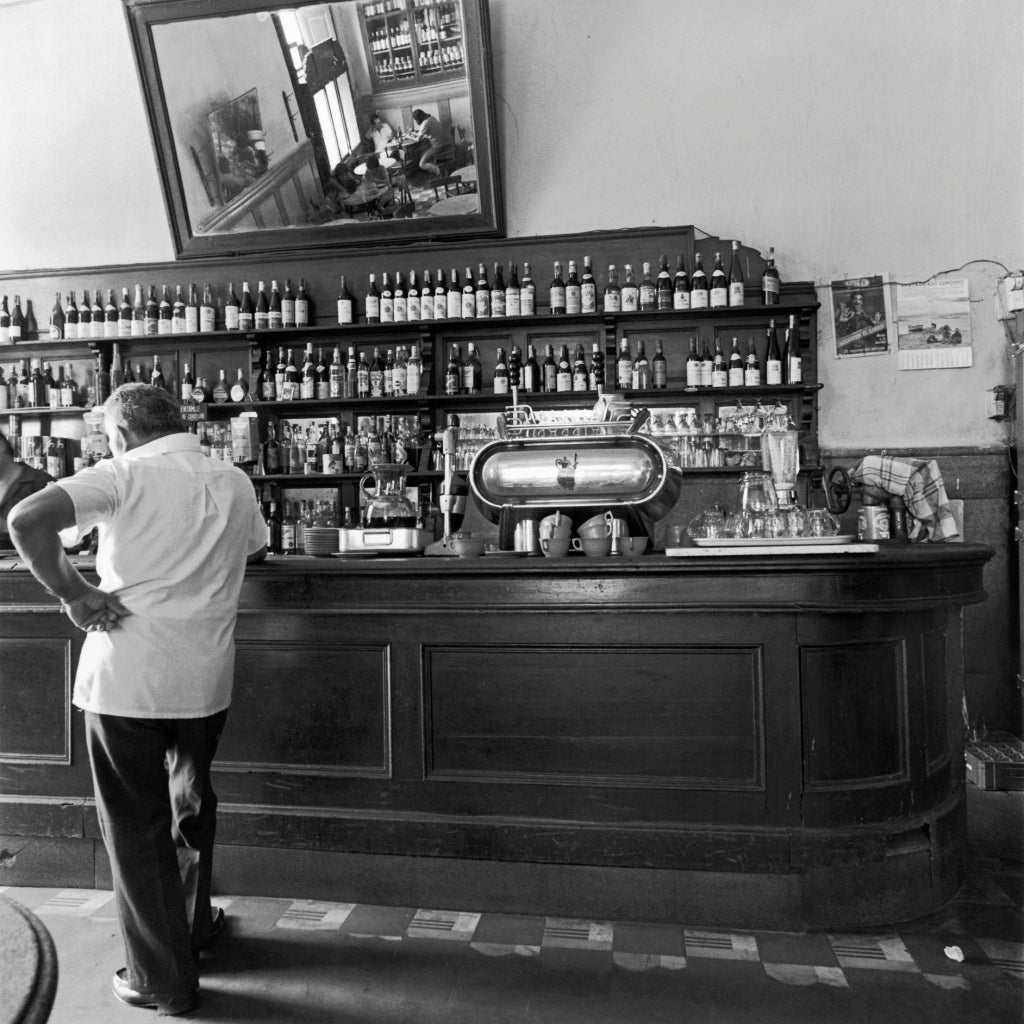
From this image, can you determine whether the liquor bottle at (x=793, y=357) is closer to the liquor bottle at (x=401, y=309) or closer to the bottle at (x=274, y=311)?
the liquor bottle at (x=401, y=309)

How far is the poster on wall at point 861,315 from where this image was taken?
4.96 meters

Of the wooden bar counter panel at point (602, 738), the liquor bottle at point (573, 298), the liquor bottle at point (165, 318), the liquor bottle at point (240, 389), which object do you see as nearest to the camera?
the wooden bar counter panel at point (602, 738)

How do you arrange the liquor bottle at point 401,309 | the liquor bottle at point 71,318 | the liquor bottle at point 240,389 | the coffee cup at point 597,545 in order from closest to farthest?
the coffee cup at point 597,545, the liquor bottle at point 401,309, the liquor bottle at point 240,389, the liquor bottle at point 71,318

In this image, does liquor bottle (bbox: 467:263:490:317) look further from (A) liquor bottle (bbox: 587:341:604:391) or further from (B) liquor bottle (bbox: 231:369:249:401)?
(B) liquor bottle (bbox: 231:369:249:401)

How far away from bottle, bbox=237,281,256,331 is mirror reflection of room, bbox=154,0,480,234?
1.30 ft

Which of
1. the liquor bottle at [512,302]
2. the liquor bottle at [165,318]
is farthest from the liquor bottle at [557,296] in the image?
the liquor bottle at [165,318]

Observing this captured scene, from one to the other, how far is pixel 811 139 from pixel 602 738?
13.4ft

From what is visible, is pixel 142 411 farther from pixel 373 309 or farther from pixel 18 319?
pixel 18 319

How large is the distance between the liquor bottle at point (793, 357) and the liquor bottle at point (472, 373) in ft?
5.78

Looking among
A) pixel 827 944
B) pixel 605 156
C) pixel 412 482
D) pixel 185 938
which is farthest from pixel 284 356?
pixel 827 944

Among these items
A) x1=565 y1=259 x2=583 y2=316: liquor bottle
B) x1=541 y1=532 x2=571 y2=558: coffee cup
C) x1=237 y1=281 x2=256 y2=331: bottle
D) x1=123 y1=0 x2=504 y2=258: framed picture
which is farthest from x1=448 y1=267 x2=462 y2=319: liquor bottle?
x1=541 y1=532 x2=571 y2=558: coffee cup

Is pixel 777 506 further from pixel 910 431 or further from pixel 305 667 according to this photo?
pixel 910 431

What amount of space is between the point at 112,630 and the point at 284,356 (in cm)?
367

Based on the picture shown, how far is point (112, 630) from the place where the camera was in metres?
2.05
